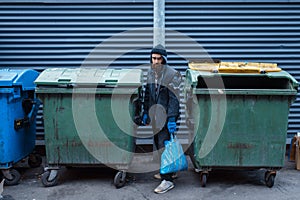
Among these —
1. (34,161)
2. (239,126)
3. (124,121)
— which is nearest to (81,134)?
(124,121)

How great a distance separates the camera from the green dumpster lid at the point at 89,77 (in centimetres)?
493

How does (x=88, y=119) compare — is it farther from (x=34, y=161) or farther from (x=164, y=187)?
(x=34, y=161)

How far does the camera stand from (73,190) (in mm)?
5004

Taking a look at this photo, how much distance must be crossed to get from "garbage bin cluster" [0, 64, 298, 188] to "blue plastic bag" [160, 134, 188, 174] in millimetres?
236

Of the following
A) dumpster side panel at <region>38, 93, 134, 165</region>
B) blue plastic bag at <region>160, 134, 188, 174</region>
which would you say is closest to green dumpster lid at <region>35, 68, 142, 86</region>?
dumpster side panel at <region>38, 93, 134, 165</region>

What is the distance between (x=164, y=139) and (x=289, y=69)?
2.99 metres

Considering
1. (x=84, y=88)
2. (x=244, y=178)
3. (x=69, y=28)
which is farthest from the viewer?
(x=69, y=28)

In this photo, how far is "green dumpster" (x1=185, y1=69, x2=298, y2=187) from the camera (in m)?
4.89

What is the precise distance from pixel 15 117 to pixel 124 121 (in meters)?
1.50

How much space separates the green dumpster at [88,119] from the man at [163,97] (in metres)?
0.26

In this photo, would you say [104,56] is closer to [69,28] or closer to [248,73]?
[69,28]

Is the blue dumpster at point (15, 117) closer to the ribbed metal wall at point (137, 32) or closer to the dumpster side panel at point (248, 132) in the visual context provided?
the ribbed metal wall at point (137, 32)

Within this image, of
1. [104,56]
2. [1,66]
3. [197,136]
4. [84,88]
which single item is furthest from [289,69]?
[1,66]

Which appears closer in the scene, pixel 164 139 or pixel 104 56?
pixel 164 139
